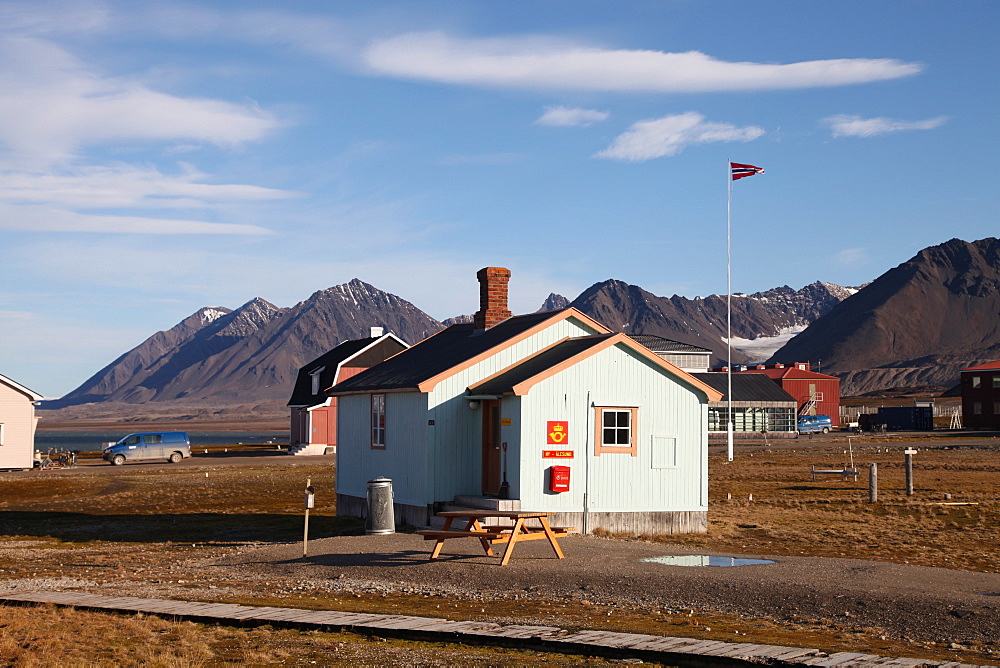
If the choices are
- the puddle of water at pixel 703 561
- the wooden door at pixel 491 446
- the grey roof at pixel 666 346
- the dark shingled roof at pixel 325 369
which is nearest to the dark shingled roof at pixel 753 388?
the grey roof at pixel 666 346

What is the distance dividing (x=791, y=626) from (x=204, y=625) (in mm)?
7013

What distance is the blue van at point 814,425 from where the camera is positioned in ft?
334

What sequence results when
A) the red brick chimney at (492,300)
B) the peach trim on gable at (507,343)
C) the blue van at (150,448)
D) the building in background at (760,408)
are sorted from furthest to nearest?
the building in background at (760,408) < the blue van at (150,448) < the red brick chimney at (492,300) < the peach trim on gable at (507,343)

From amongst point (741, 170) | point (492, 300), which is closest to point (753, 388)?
point (741, 170)

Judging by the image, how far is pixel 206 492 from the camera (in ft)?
131

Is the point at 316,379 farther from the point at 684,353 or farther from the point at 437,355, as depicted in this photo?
the point at 437,355

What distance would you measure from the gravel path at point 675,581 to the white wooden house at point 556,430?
2245mm

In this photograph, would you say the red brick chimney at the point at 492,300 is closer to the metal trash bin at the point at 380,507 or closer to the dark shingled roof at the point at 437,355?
the dark shingled roof at the point at 437,355

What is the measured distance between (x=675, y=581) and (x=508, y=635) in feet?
15.6

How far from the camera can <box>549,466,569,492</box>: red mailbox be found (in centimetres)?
Result: 2292

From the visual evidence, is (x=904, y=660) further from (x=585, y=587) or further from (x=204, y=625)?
(x=204, y=625)

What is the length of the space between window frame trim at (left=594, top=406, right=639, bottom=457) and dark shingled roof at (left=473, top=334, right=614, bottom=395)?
4.58ft

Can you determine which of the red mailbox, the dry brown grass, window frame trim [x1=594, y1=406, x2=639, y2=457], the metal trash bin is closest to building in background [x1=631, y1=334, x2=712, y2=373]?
the dry brown grass

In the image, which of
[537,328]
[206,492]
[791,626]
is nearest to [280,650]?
[791,626]
